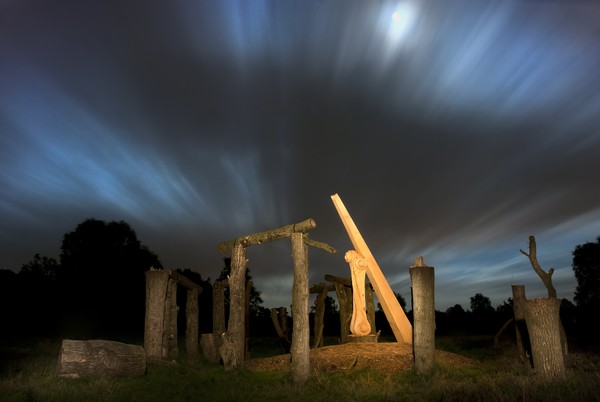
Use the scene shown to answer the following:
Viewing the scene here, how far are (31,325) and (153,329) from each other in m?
23.4

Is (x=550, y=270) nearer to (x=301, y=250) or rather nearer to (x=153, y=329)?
(x=301, y=250)

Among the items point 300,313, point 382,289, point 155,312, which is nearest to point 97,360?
point 155,312

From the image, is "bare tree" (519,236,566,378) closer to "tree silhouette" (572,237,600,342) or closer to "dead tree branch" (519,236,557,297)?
"dead tree branch" (519,236,557,297)

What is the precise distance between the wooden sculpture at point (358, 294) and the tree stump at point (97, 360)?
25.5ft

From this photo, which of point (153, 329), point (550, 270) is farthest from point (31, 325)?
point (550, 270)

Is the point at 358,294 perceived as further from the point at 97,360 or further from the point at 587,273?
the point at 587,273

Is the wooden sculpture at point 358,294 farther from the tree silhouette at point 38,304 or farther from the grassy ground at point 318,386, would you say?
the tree silhouette at point 38,304

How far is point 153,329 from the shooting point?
53.3ft

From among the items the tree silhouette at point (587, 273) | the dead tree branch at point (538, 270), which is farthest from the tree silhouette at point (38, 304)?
the tree silhouette at point (587, 273)

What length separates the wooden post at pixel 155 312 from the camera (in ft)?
52.9

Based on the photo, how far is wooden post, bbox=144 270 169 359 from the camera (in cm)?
1612

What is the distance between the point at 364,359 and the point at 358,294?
3.80 meters

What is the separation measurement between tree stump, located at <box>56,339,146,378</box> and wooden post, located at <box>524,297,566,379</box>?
34.8 feet

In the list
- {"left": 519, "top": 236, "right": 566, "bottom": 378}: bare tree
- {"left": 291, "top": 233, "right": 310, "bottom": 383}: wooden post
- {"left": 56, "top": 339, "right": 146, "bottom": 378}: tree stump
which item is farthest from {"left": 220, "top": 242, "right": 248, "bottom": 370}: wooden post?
{"left": 519, "top": 236, "right": 566, "bottom": 378}: bare tree
